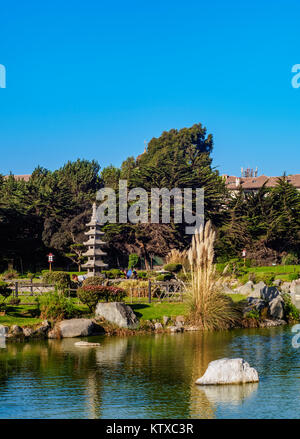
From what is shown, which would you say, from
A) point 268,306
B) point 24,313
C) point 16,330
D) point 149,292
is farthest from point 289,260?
point 16,330

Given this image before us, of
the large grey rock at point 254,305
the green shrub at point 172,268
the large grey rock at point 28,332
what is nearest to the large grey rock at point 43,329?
the large grey rock at point 28,332

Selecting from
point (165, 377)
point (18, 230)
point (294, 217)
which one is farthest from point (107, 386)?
point (294, 217)

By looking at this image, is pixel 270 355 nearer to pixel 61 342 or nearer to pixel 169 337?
pixel 169 337

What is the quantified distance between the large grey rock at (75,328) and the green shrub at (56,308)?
2.84 ft

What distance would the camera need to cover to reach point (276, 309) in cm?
2539

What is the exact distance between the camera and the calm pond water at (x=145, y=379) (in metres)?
11.5

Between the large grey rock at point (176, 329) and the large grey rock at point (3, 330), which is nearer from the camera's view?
the large grey rock at point (3, 330)

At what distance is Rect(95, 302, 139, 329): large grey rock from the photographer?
22078 millimetres

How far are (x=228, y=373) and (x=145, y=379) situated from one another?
7.20 ft

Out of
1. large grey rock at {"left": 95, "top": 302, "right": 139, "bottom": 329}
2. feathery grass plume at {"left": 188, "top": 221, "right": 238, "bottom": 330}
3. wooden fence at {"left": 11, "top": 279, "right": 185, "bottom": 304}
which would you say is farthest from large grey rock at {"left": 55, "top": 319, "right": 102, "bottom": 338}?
wooden fence at {"left": 11, "top": 279, "right": 185, "bottom": 304}

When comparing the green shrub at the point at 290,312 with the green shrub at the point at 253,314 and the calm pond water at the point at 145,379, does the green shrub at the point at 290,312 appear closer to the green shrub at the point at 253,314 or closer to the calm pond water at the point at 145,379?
the green shrub at the point at 253,314

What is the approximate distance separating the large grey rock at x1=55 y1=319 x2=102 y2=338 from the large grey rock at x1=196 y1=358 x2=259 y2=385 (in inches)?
326

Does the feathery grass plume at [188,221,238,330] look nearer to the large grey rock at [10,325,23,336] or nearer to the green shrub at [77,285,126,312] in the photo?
the green shrub at [77,285,126,312]

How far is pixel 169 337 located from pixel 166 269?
713 inches
